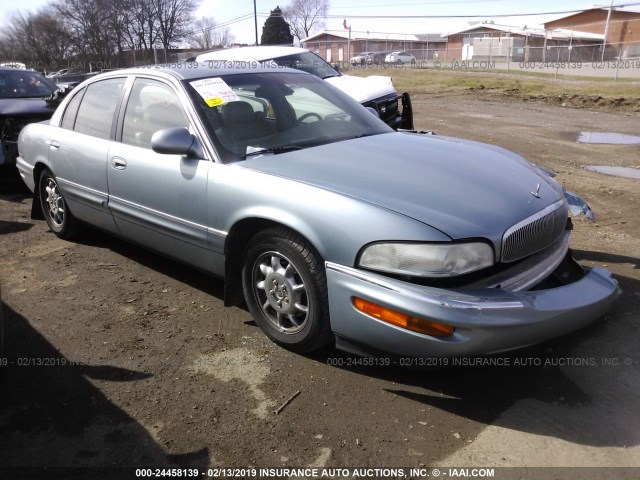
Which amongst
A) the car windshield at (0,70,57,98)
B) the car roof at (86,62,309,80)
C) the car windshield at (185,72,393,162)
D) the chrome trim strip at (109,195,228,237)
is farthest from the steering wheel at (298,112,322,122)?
the car windshield at (0,70,57,98)

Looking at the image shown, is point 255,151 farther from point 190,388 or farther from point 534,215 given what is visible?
point 534,215

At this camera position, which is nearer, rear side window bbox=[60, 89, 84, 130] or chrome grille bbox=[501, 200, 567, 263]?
chrome grille bbox=[501, 200, 567, 263]

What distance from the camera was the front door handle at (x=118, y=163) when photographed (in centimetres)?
414

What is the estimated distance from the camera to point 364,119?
4328 millimetres

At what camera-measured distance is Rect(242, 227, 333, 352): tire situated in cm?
300

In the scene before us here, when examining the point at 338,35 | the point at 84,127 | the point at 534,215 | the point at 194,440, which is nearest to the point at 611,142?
the point at 534,215

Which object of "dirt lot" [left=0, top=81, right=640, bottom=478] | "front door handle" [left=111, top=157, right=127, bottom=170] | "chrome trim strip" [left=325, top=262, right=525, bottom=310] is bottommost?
"dirt lot" [left=0, top=81, right=640, bottom=478]

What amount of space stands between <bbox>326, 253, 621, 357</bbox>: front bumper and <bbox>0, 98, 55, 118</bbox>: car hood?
6.30 m

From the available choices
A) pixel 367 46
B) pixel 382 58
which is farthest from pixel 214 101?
pixel 367 46

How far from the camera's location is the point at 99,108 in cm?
462

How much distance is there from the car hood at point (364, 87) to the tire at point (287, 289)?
6062 mm

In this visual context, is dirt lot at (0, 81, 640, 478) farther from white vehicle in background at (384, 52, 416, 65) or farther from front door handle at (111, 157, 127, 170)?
white vehicle in background at (384, 52, 416, 65)

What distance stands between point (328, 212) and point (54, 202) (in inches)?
141

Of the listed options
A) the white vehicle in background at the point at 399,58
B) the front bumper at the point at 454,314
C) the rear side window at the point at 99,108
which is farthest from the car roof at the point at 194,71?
the white vehicle in background at the point at 399,58
